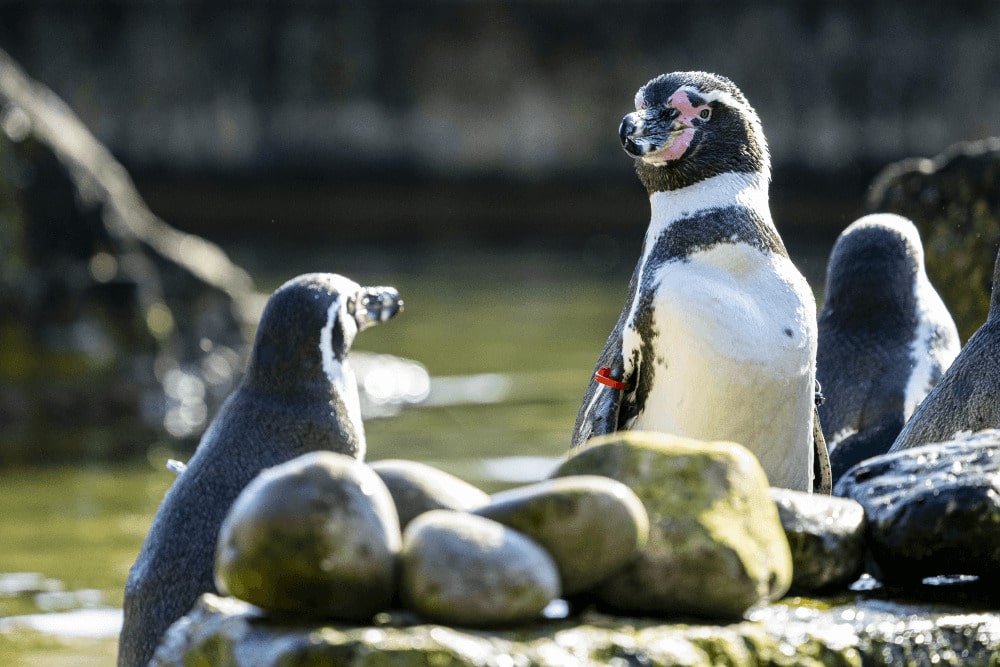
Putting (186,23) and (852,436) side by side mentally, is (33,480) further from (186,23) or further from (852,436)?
(186,23)

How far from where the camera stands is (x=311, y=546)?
2889 mm

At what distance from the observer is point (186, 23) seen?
22.1m

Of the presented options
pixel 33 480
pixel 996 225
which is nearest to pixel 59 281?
pixel 33 480

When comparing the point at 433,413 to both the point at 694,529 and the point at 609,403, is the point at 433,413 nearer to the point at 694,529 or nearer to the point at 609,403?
the point at 609,403

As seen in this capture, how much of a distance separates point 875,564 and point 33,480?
7.45 m

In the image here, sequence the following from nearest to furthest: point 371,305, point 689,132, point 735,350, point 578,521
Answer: point 578,521 → point 735,350 → point 689,132 → point 371,305

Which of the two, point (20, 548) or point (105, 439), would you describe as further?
point (105, 439)

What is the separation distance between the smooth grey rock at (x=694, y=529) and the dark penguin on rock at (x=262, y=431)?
1294 millimetres

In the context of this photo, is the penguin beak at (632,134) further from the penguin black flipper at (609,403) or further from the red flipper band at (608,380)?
the red flipper band at (608,380)

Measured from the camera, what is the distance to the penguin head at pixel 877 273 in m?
5.75

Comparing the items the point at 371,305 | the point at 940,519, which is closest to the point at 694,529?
the point at 940,519

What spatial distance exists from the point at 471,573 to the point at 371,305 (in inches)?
96.3

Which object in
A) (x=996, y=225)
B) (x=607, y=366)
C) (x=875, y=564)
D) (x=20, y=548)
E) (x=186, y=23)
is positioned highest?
(x=186, y=23)

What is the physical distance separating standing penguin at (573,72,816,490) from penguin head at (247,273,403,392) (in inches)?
34.7
